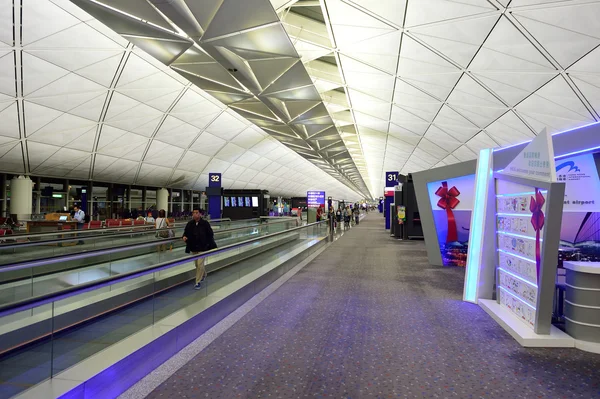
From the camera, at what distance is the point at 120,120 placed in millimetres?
26516

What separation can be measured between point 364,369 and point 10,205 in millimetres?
29384

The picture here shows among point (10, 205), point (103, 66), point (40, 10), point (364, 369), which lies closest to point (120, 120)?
point (103, 66)

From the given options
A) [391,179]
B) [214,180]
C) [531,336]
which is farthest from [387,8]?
[214,180]

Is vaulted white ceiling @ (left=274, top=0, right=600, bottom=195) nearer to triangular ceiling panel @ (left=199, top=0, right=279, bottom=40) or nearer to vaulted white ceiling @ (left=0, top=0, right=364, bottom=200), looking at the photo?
triangular ceiling panel @ (left=199, top=0, right=279, bottom=40)

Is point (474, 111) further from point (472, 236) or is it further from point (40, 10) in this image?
point (40, 10)

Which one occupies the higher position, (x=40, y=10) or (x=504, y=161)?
(x=40, y=10)

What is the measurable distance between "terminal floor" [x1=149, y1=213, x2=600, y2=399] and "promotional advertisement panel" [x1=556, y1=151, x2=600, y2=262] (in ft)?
10.4

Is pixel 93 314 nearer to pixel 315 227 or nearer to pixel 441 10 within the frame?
pixel 441 10

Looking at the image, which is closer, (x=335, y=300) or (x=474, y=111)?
(x=335, y=300)

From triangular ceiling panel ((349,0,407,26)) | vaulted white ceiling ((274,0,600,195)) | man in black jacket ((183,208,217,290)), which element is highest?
triangular ceiling panel ((349,0,407,26))

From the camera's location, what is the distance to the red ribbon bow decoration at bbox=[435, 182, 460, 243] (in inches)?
454

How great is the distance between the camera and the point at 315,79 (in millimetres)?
21906

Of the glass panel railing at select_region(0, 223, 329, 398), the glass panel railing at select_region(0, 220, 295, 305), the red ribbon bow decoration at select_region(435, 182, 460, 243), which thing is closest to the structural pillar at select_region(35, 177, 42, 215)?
the glass panel railing at select_region(0, 220, 295, 305)

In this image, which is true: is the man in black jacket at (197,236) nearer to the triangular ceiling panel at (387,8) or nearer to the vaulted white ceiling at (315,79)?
the vaulted white ceiling at (315,79)
